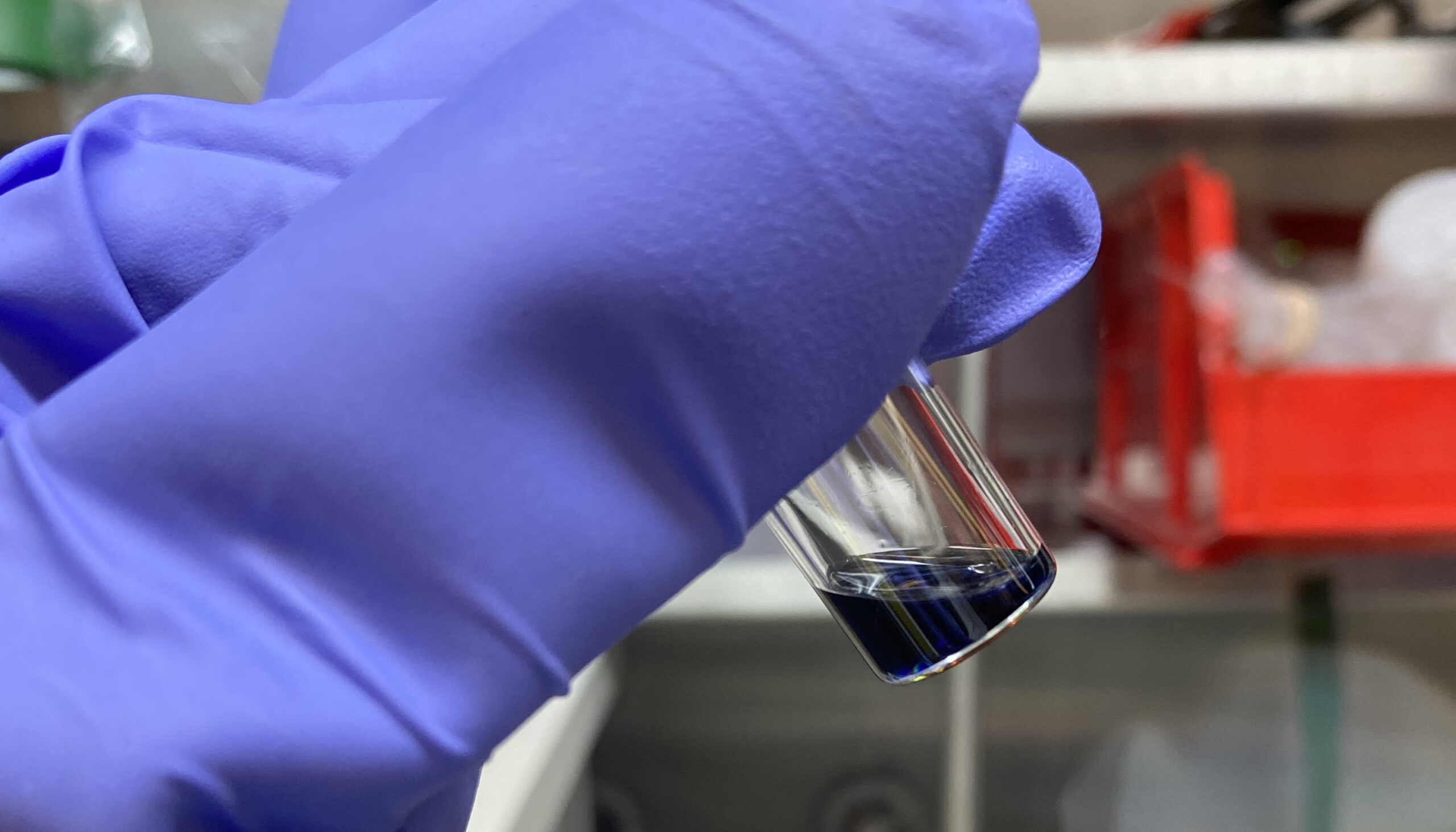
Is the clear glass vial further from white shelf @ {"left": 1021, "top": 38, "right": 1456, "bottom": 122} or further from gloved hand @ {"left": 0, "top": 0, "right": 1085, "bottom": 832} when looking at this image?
white shelf @ {"left": 1021, "top": 38, "right": 1456, "bottom": 122}

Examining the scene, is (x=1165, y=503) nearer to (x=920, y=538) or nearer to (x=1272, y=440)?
(x=1272, y=440)

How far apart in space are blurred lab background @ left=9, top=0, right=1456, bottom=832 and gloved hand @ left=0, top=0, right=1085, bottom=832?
0.89 feet

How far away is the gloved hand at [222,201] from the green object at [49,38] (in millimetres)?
425

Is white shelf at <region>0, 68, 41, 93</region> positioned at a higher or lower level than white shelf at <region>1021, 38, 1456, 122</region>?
higher

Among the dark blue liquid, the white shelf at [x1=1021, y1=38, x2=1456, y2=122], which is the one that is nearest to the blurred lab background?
the white shelf at [x1=1021, y1=38, x2=1456, y2=122]

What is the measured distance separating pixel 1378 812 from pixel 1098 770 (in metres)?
0.24

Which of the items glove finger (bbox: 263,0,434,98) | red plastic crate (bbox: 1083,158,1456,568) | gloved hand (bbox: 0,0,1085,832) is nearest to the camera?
gloved hand (bbox: 0,0,1085,832)

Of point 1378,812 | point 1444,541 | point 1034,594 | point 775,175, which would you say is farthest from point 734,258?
point 1378,812

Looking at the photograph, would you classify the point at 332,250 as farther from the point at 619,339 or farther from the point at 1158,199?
the point at 1158,199

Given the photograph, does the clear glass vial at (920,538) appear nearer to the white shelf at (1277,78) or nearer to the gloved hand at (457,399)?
the gloved hand at (457,399)

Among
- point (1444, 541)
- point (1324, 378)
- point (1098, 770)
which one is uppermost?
point (1324, 378)

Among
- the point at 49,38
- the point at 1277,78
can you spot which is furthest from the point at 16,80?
the point at 1277,78

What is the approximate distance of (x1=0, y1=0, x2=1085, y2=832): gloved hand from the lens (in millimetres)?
178

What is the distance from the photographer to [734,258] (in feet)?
0.64
